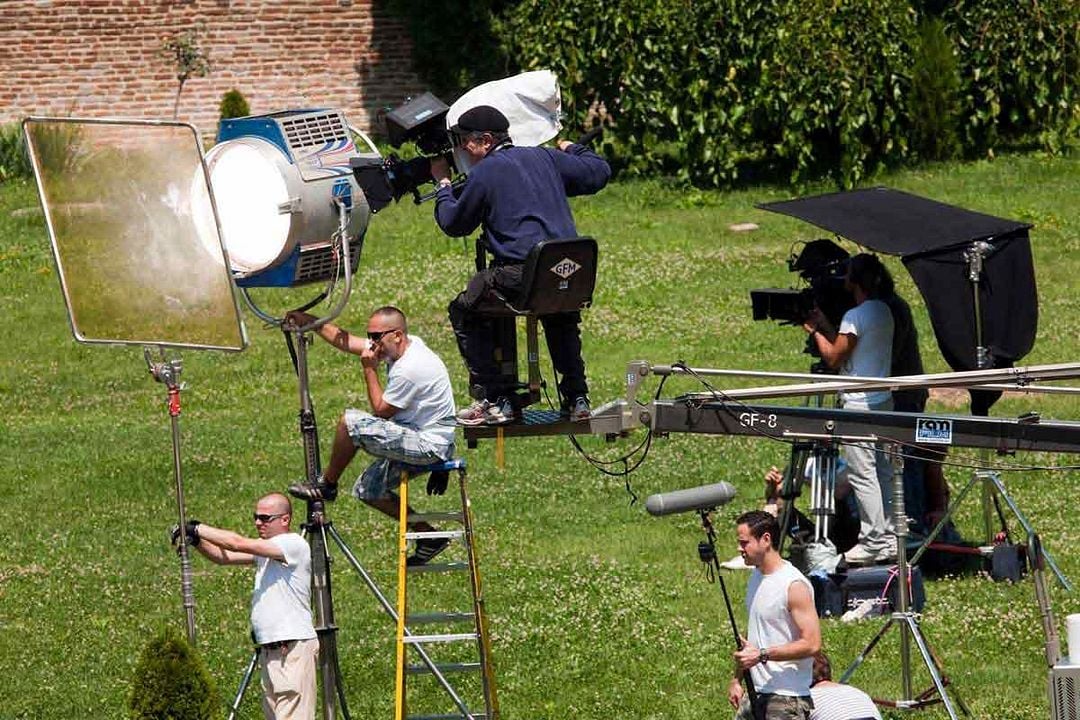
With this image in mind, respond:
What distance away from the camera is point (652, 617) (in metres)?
13.0

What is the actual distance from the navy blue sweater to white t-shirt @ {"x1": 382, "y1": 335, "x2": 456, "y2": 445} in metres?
1.07

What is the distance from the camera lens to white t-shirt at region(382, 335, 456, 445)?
34.0 ft

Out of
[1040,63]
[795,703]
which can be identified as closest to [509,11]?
[1040,63]

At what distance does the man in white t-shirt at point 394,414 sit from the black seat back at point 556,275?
1254 millimetres

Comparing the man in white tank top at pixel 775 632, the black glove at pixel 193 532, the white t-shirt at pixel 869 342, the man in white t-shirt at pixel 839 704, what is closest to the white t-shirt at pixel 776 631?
the man in white tank top at pixel 775 632

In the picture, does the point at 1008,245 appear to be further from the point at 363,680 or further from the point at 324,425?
the point at 324,425

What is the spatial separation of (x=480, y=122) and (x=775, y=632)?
2805 mm

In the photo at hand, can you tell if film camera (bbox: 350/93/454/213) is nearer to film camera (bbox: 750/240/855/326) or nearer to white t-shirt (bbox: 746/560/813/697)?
white t-shirt (bbox: 746/560/813/697)

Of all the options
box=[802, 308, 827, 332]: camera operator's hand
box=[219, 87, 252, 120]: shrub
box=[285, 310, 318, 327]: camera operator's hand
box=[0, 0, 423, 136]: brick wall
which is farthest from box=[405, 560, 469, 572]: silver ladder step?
box=[0, 0, 423, 136]: brick wall

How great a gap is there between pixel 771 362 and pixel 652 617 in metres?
6.27

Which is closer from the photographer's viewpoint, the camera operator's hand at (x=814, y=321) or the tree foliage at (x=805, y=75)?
the camera operator's hand at (x=814, y=321)

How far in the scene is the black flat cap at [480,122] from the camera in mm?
9516

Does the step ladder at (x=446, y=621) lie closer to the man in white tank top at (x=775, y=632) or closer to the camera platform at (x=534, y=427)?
the camera platform at (x=534, y=427)

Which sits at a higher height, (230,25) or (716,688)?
(230,25)
